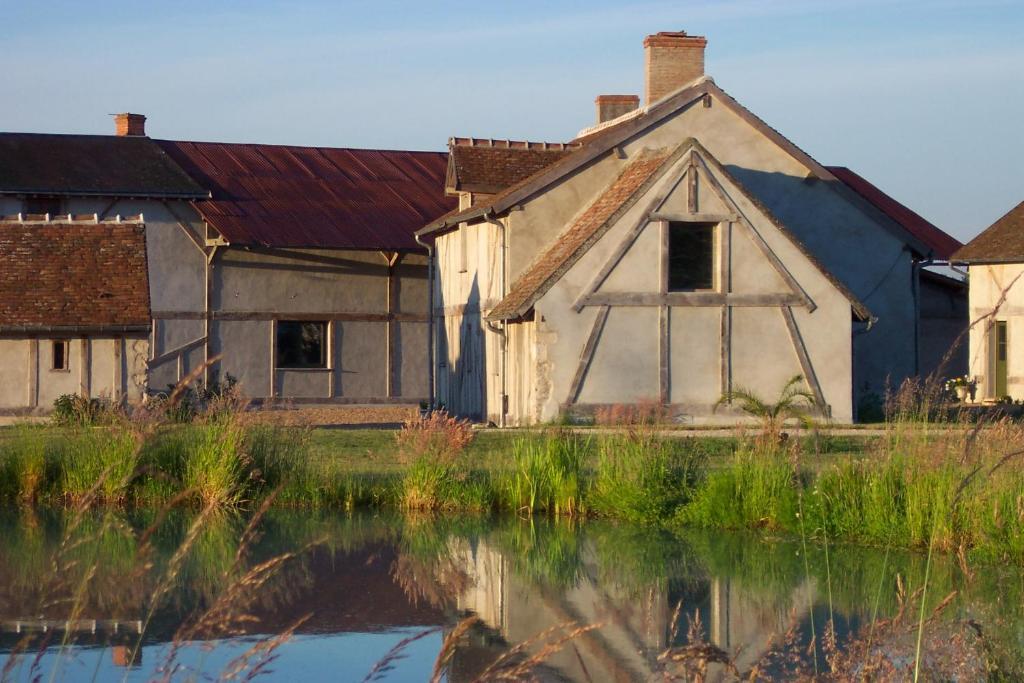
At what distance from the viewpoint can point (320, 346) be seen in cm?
3706

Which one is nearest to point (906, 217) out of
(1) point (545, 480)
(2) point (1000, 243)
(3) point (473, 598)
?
(2) point (1000, 243)

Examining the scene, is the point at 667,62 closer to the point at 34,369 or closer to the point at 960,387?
the point at 960,387

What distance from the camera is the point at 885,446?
15.0m

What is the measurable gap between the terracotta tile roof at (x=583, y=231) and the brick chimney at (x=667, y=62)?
2046 mm

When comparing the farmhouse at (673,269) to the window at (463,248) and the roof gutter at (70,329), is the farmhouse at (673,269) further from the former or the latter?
the roof gutter at (70,329)

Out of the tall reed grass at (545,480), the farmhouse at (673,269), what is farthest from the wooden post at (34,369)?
the tall reed grass at (545,480)

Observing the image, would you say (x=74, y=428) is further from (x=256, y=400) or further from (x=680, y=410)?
(x=256, y=400)

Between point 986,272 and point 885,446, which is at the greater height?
point 986,272

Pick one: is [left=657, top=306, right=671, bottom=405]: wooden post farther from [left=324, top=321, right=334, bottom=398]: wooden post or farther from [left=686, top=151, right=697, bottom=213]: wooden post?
[left=324, top=321, right=334, bottom=398]: wooden post

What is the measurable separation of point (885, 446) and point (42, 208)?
80.9 feet

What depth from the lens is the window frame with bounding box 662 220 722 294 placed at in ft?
87.0

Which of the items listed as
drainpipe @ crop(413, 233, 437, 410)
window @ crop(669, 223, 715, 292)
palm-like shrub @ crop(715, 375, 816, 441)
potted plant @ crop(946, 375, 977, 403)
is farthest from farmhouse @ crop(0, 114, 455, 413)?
potted plant @ crop(946, 375, 977, 403)

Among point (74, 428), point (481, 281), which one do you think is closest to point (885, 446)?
point (74, 428)

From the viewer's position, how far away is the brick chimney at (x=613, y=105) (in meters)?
34.5
